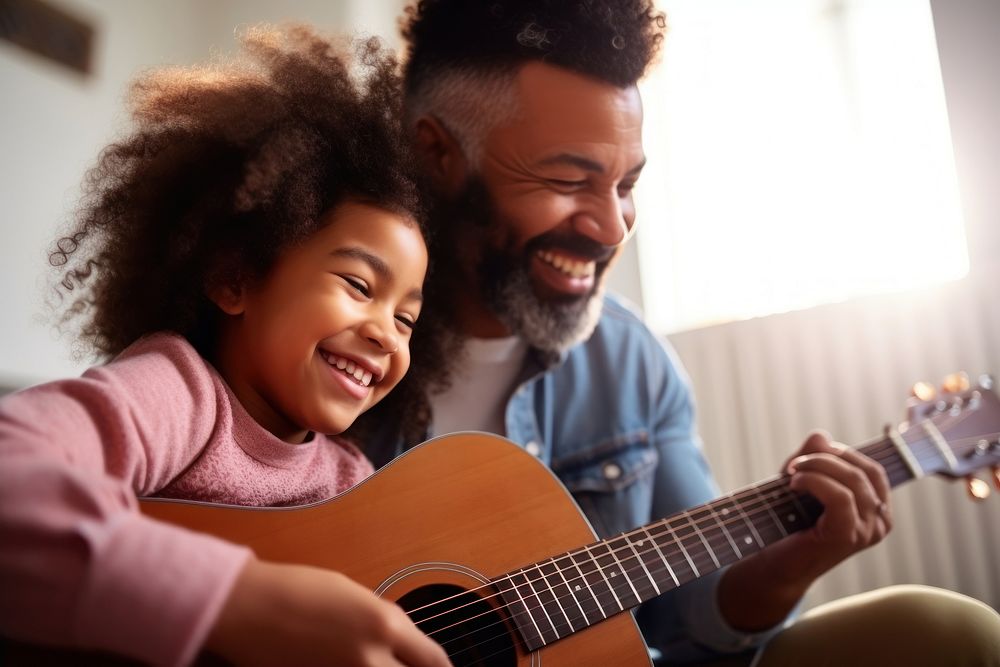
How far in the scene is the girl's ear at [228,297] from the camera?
70 cm

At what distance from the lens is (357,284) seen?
695 mm

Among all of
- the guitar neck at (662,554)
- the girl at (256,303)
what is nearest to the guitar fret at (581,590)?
the guitar neck at (662,554)

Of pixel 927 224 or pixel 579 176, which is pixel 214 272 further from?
pixel 927 224

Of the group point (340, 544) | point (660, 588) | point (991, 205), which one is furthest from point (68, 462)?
point (991, 205)

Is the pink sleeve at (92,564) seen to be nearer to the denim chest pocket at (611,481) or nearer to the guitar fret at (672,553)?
the guitar fret at (672,553)

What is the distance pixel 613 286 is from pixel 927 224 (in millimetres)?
627

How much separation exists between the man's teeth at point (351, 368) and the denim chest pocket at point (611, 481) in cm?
38

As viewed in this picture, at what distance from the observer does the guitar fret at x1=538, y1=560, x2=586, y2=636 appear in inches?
26.6

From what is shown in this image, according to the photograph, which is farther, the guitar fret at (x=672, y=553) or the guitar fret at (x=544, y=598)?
the guitar fret at (x=672, y=553)

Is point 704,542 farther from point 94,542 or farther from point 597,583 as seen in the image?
point 94,542

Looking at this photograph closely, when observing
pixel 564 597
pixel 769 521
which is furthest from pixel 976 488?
pixel 564 597

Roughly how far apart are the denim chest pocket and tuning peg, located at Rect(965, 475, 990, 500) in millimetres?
419

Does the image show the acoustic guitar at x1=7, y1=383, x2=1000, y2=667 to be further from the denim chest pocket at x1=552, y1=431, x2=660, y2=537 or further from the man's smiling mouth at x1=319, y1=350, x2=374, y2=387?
the denim chest pocket at x1=552, y1=431, x2=660, y2=537

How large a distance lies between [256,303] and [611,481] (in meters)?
0.53
